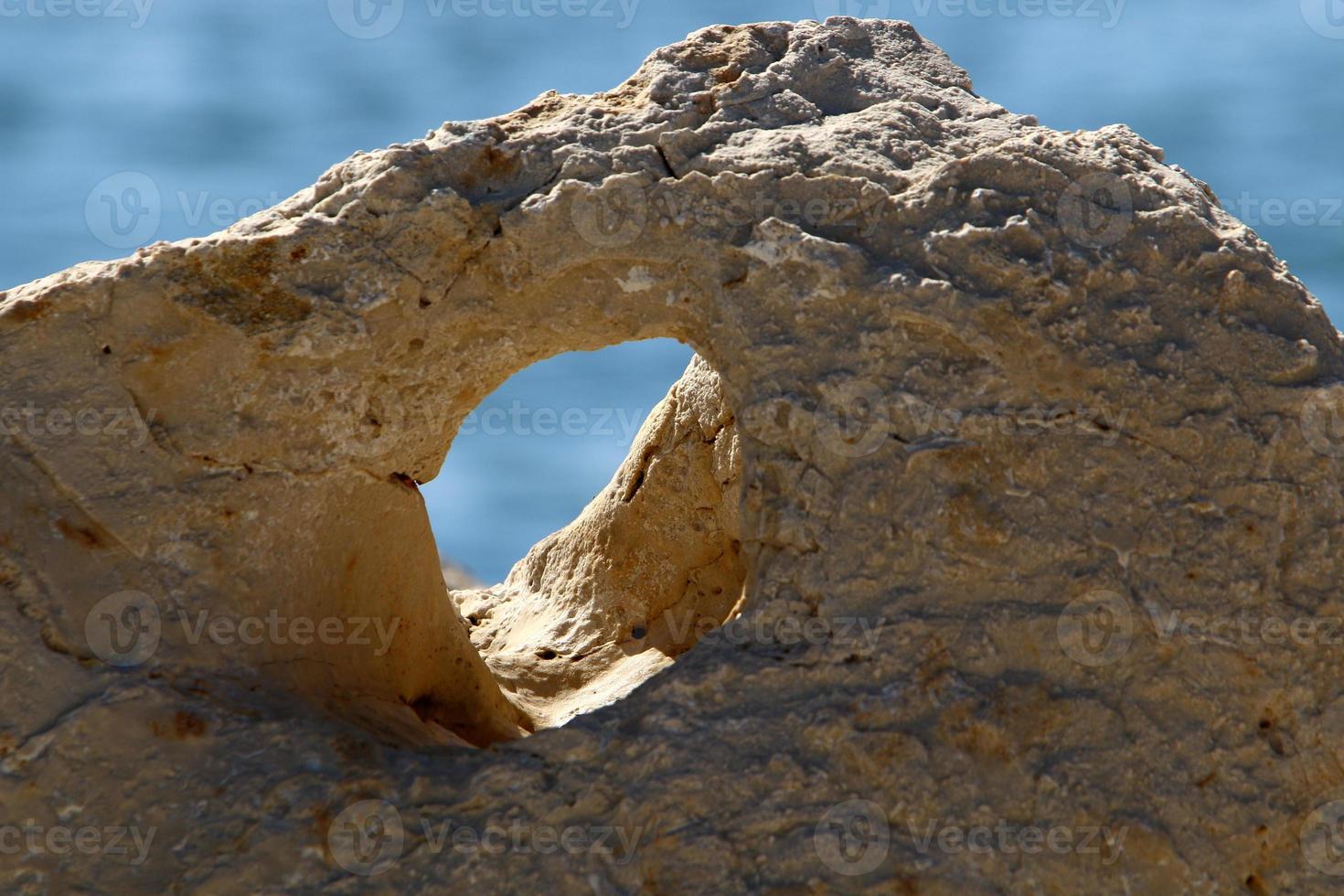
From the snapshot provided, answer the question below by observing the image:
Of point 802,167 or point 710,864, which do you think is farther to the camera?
point 802,167

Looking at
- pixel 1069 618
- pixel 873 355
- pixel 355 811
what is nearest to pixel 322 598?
pixel 355 811

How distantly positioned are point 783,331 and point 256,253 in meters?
1.35

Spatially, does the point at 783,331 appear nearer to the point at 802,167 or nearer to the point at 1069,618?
the point at 802,167

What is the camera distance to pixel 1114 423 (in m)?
3.18

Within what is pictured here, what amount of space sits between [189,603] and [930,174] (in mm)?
2110

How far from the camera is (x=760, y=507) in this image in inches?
129

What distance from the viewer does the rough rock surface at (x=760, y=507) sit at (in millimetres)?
2883

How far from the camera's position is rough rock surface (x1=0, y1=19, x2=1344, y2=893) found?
288cm

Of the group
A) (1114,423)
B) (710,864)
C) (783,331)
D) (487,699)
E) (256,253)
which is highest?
(256,253)

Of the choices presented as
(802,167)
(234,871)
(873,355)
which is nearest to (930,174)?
(802,167)

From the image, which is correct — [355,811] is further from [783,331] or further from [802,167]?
[802,167]

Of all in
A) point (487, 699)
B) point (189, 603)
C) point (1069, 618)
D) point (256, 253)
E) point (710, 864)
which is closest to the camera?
point (710, 864)

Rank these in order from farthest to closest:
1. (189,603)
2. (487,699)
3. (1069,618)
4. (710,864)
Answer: (487,699), (189,603), (1069,618), (710,864)

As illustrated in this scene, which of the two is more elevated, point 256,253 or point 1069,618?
point 256,253
